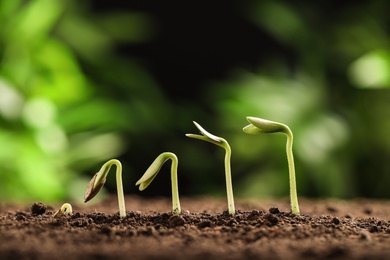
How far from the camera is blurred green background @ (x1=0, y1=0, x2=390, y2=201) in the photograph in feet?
15.6

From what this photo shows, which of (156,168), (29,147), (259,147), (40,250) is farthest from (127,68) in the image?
(40,250)

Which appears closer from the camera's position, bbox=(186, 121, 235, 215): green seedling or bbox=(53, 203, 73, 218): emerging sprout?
bbox=(186, 121, 235, 215): green seedling

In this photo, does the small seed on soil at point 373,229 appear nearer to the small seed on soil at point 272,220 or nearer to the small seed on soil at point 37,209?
the small seed on soil at point 272,220

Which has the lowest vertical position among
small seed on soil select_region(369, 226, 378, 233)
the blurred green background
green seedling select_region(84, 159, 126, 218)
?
small seed on soil select_region(369, 226, 378, 233)

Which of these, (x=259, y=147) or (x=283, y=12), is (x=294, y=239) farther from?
(x=283, y=12)

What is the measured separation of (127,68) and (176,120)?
0.74m

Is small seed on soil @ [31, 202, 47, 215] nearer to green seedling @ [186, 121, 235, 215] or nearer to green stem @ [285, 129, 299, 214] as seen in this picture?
green seedling @ [186, 121, 235, 215]

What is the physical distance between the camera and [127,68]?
20.4ft

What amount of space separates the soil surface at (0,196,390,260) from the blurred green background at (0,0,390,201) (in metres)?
2.52

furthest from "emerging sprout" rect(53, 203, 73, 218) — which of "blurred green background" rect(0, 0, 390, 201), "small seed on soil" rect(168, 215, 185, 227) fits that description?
"blurred green background" rect(0, 0, 390, 201)

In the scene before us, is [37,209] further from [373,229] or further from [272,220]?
[373,229]

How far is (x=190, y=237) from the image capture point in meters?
1.45

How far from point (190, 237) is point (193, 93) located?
5.73 metres

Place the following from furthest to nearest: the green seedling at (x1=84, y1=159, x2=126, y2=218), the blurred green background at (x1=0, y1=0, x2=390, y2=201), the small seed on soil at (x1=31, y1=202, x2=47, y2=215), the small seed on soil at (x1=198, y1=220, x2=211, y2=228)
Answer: the blurred green background at (x1=0, y1=0, x2=390, y2=201) < the small seed on soil at (x1=31, y1=202, x2=47, y2=215) < the green seedling at (x1=84, y1=159, x2=126, y2=218) < the small seed on soil at (x1=198, y1=220, x2=211, y2=228)
